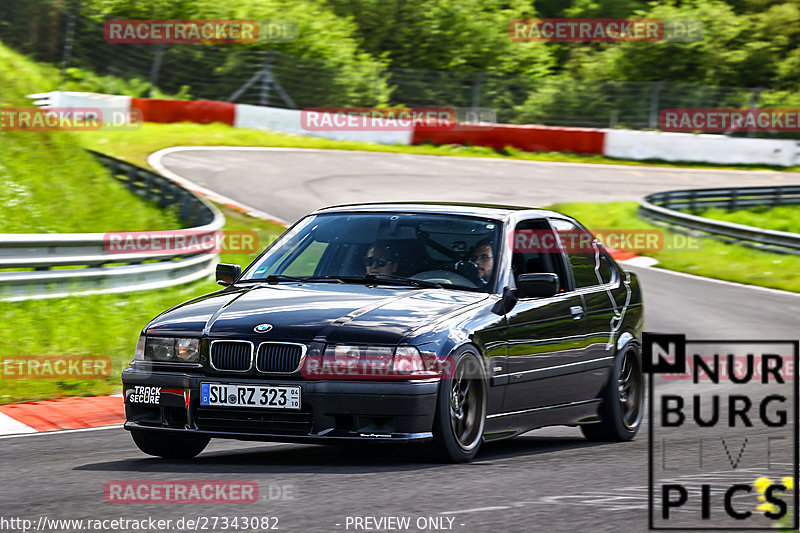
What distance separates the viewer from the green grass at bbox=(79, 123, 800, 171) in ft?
92.2

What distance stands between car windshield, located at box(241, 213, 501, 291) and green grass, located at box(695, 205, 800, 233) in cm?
2106

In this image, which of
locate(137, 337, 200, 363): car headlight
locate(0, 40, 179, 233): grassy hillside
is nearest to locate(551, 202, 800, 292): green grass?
locate(0, 40, 179, 233): grassy hillside

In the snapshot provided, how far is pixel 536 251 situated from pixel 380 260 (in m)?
1.17

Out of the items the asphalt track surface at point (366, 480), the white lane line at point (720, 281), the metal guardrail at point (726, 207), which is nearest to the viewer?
the asphalt track surface at point (366, 480)

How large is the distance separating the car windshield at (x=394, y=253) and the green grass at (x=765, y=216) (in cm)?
2106

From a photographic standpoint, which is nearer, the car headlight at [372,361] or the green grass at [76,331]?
the car headlight at [372,361]

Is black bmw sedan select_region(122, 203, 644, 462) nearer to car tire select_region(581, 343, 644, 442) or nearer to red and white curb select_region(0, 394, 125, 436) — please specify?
car tire select_region(581, 343, 644, 442)

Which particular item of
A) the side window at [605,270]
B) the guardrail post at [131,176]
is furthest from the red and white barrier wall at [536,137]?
the side window at [605,270]

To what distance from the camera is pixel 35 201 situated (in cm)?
1653

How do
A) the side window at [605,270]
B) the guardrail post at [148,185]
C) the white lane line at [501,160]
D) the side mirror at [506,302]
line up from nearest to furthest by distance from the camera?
1. the side mirror at [506,302]
2. the side window at [605,270]
3. the guardrail post at [148,185]
4. the white lane line at [501,160]

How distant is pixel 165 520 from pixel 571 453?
348 cm

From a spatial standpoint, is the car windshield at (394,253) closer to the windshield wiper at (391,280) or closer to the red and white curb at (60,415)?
the windshield wiper at (391,280)

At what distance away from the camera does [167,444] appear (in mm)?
7156

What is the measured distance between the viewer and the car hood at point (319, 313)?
21.3 ft
